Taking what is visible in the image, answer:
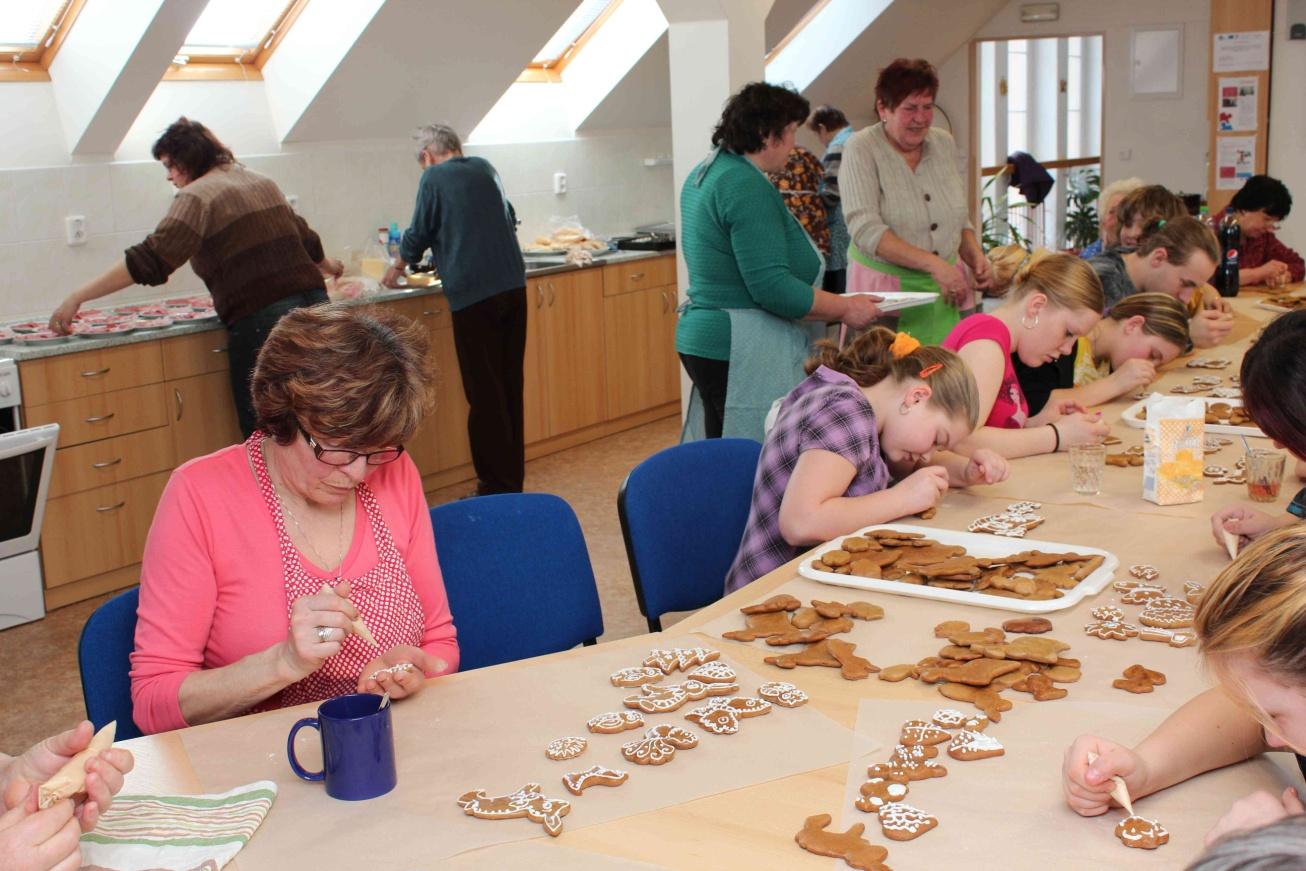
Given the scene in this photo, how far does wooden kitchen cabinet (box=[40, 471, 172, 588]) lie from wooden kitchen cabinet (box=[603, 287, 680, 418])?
2534 millimetres

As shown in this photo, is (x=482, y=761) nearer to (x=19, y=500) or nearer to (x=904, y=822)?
(x=904, y=822)

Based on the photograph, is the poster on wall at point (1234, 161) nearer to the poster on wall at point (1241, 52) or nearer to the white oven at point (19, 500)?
the poster on wall at point (1241, 52)

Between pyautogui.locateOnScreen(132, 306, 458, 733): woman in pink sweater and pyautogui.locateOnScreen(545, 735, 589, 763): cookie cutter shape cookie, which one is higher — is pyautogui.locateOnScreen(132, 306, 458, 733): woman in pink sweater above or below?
above

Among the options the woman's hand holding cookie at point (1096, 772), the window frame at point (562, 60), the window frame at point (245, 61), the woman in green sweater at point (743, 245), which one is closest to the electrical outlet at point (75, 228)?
the window frame at point (245, 61)

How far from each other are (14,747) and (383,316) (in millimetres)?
2071

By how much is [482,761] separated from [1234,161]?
6865 millimetres

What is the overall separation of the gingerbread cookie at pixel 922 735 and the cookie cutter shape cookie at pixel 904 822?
15 centimetres

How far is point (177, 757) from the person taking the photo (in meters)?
1.59

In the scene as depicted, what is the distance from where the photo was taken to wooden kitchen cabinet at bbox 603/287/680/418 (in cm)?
655

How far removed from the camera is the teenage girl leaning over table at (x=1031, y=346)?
115 inches

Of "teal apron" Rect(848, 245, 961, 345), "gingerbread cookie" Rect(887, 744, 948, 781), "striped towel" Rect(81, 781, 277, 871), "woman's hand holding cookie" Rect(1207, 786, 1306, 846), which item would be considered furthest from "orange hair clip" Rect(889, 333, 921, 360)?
"teal apron" Rect(848, 245, 961, 345)

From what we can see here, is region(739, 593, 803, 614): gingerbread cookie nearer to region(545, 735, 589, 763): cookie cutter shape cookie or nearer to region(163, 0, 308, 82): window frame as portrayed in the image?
region(545, 735, 589, 763): cookie cutter shape cookie

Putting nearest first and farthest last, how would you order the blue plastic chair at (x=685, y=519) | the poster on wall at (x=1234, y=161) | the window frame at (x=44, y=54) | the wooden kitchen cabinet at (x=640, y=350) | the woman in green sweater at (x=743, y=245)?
the blue plastic chair at (x=685, y=519), the woman in green sweater at (x=743, y=245), the window frame at (x=44, y=54), the wooden kitchen cabinet at (x=640, y=350), the poster on wall at (x=1234, y=161)

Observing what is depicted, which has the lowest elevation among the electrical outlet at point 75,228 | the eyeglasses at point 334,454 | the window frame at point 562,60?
the eyeglasses at point 334,454
